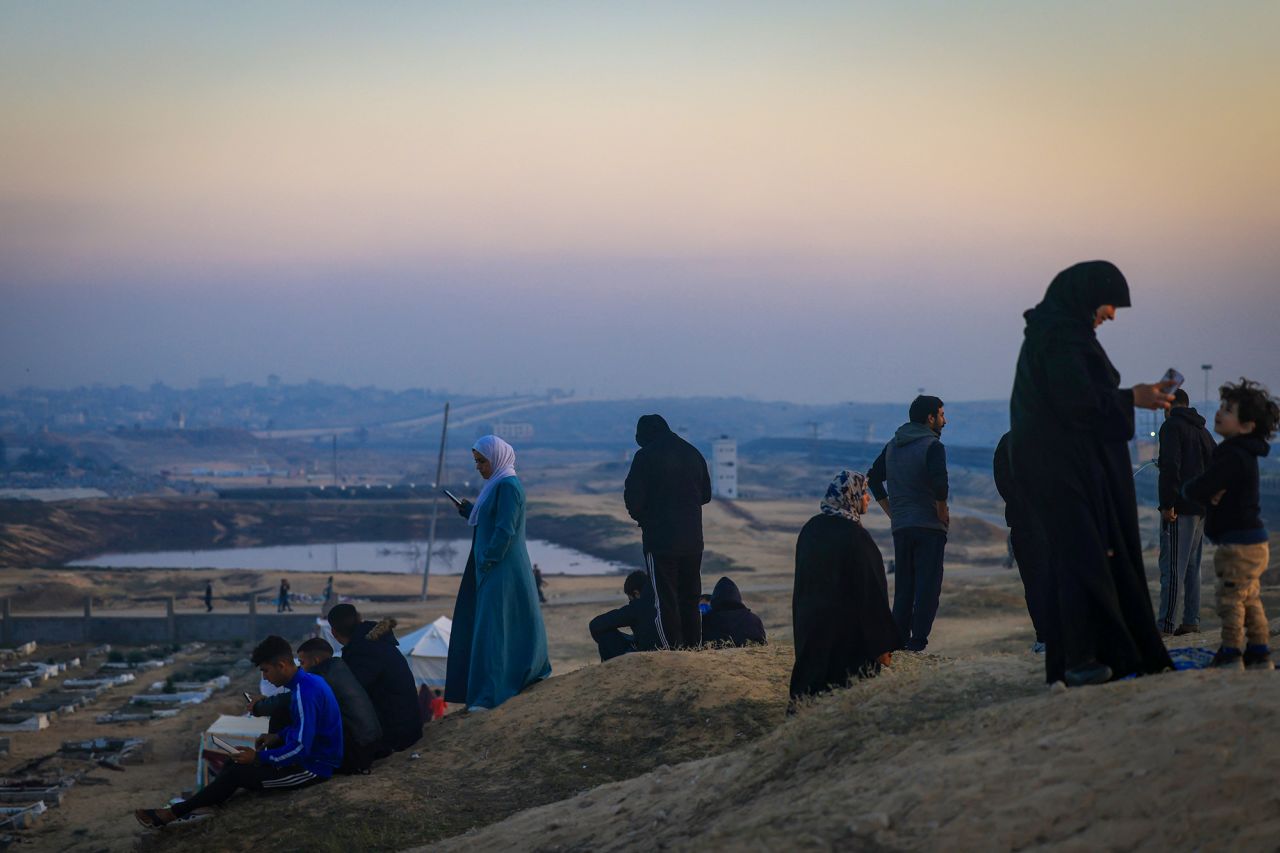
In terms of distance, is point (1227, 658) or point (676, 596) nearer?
point (1227, 658)

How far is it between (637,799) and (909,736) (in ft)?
4.58

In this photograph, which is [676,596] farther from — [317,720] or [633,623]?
[317,720]

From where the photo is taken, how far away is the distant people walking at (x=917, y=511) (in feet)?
26.5

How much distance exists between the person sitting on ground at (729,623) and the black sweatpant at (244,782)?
3281 mm

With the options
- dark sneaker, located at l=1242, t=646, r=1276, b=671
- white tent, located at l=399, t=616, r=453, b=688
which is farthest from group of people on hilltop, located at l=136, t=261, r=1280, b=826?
white tent, located at l=399, t=616, r=453, b=688

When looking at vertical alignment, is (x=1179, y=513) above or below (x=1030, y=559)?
above

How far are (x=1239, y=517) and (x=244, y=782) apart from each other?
552 centimetres

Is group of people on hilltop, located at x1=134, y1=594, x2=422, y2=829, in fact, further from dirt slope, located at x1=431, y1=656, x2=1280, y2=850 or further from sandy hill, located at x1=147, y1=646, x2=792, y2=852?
dirt slope, located at x1=431, y1=656, x2=1280, y2=850

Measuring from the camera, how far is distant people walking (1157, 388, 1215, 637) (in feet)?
24.2

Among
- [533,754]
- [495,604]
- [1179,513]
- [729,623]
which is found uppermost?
[1179,513]

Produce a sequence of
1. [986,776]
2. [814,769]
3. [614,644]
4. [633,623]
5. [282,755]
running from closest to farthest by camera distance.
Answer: [986,776] → [814,769] → [282,755] → [633,623] → [614,644]

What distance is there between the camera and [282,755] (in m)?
7.68

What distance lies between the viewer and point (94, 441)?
584ft

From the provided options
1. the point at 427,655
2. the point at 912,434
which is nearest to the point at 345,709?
the point at 912,434
